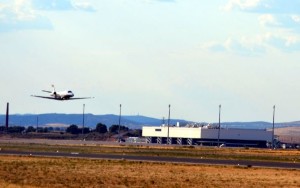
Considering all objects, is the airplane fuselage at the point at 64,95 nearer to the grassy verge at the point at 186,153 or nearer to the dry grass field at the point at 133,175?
the grassy verge at the point at 186,153

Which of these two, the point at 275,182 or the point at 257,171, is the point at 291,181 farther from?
the point at 257,171

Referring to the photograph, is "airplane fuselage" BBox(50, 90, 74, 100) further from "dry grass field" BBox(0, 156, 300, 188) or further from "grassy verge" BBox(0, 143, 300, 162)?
"dry grass field" BBox(0, 156, 300, 188)

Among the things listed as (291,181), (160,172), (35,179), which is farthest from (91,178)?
(291,181)

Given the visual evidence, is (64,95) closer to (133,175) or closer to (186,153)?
(186,153)

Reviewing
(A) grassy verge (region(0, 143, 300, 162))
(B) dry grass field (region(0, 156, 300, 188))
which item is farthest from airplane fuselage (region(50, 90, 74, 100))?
(B) dry grass field (region(0, 156, 300, 188))

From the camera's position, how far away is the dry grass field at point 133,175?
58.8m

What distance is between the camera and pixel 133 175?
66.9 meters

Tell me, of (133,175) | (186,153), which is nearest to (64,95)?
(186,153)

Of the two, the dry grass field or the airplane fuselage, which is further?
the airplane fuselage

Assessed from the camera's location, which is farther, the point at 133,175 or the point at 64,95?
the point at 64,95

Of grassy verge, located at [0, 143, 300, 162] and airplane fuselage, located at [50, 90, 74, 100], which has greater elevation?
airplane fuselage, located at [50, 90, 74, 100]

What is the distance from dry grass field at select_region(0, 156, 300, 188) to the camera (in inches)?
2314

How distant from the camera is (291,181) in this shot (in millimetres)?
63500

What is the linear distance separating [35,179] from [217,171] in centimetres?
1913
